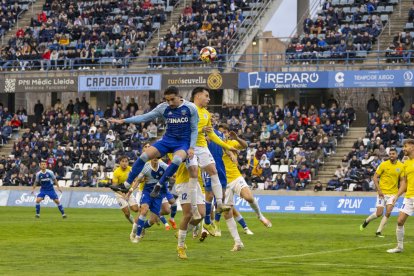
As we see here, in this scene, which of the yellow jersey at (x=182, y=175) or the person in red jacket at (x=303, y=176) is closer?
the yellow jersey at (x=182, y=175)

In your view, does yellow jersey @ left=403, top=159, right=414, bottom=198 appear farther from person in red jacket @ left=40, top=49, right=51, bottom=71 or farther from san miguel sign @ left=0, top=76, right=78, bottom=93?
person in red jacket @ left=40, top=49, right=51, bottom=71

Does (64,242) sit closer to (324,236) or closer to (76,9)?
(324,236)

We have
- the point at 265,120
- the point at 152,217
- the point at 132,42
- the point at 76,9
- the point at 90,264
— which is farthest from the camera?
the point at 76,9

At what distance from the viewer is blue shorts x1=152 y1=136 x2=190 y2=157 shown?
17719 mm

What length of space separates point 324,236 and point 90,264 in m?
9.52

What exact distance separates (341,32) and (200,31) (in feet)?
28.9

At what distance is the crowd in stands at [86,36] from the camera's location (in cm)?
6006

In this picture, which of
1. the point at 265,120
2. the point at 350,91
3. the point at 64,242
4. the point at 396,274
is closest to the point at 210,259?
the point at 396,274

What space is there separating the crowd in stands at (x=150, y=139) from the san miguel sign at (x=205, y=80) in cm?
143

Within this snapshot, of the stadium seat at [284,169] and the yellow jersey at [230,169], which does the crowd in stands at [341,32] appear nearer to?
the stadium seat at [284,169]

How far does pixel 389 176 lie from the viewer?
1011 inches

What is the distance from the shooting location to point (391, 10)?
182ft

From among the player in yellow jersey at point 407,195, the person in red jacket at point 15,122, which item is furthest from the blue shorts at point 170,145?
the person in red jacket at point 15,122

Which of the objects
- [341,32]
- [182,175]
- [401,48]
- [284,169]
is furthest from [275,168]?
[182,175]
